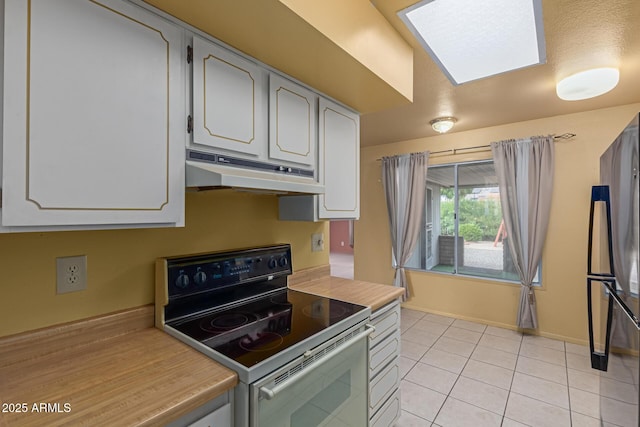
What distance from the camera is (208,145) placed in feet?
3.91

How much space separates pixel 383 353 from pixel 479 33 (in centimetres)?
189

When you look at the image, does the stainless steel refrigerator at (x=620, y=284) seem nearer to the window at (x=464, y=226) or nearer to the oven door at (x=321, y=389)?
the oven door at (x=321, y=389)

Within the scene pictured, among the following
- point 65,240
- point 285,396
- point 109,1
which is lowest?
point 285,396

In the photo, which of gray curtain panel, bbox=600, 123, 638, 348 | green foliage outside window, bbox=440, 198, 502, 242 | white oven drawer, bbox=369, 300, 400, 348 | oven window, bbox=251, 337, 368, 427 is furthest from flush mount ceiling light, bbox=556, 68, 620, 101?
oven window, bbox=251, 337, 368, 427

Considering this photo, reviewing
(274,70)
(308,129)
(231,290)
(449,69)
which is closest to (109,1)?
(274,70)

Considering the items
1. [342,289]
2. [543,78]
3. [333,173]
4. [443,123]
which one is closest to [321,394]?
[342,289]

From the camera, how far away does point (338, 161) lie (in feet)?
6.28

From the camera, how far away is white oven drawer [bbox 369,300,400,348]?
160cm

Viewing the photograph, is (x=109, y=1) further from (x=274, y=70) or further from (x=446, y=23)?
(x=446, y=23)

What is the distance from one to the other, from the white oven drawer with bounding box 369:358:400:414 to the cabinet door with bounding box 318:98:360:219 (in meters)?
0.98

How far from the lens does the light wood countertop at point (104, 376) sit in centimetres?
73

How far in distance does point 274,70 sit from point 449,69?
1.27 metres

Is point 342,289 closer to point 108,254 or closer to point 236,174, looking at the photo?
point 236,174

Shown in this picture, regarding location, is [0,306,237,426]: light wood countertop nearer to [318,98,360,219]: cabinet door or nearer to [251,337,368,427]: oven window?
[251,337,368,427]: oven window
